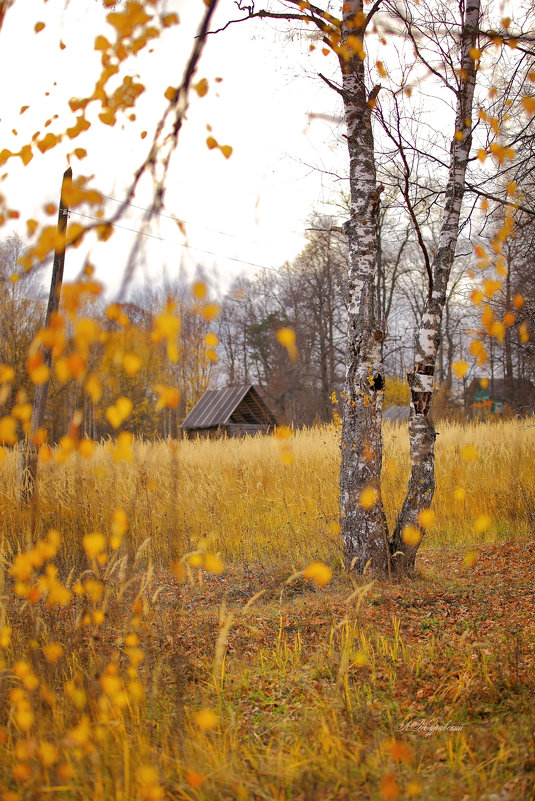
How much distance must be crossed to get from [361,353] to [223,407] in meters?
16.1

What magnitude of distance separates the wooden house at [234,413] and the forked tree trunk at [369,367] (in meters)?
15.1

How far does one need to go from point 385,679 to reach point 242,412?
1762 centimetres

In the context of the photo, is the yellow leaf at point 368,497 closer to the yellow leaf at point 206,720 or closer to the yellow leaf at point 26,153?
the yellow leaf at point 206,720

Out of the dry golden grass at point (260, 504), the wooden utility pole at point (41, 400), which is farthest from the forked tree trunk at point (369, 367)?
the wooden utility pole at point (41, 400)

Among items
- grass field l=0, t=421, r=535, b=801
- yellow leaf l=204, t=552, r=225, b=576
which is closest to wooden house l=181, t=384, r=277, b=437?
grass field l=0, t=421, r=535, b=801

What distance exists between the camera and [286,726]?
2.49 m

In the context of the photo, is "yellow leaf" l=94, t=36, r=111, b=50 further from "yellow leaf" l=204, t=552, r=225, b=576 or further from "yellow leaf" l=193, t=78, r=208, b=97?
"yellow leaf" l=204, t=552, r=225, b=576

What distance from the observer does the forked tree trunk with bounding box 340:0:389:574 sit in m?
4.16

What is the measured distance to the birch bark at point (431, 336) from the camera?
4.28m

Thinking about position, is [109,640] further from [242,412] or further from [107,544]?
[242,412]

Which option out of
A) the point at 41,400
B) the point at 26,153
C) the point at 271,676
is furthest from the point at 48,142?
the point at 41,400

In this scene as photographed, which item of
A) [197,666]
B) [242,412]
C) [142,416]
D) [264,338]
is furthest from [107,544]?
[142,416]

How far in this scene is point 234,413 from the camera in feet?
66.3

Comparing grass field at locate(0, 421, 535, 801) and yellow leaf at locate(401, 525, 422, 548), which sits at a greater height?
yellow leaf at locate(401, 525, 422, 548)
